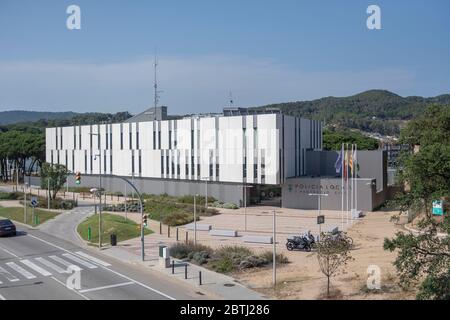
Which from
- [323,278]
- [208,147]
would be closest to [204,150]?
[208,147]

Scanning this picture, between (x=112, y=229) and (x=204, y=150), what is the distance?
977 inches

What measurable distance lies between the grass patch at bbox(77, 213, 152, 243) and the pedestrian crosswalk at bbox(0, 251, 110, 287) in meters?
5.89

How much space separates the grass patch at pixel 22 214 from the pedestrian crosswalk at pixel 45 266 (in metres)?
17.4

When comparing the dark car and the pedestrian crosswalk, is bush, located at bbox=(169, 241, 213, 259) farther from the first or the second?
the dark car

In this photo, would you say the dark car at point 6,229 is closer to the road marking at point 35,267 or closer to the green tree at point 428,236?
the road marking at point 35,267

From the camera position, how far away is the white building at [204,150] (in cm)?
5762

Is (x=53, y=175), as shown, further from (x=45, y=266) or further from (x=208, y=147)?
(x=45, y=266)

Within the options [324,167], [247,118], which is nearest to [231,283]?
[247,118]

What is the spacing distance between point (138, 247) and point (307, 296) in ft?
53.2

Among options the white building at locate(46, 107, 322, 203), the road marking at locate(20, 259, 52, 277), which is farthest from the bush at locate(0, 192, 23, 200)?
the road marking at locate(20, 259, 52, 277)

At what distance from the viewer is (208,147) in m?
62.0

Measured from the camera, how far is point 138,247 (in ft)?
112

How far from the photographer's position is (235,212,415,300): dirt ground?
68.7 ft
